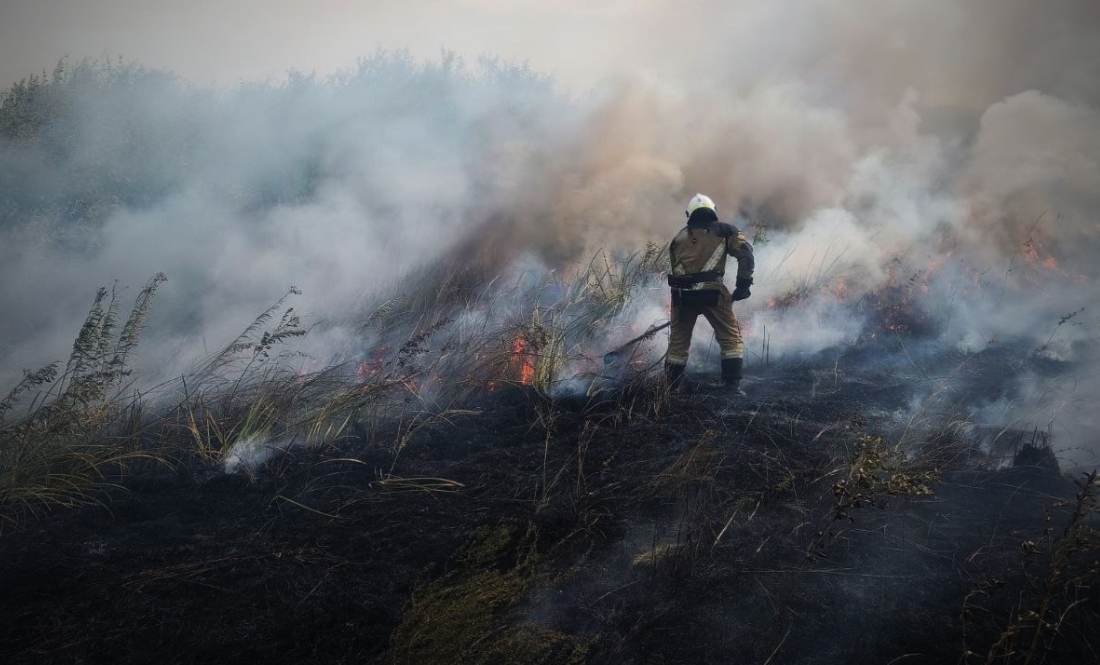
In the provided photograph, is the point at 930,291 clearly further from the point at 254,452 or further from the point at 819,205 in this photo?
the point at 254,452

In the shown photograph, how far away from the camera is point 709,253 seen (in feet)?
20.9

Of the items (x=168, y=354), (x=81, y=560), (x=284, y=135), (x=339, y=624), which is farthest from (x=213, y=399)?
(x=284, y=135)

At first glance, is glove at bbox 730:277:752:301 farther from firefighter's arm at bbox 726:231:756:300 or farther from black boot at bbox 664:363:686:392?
black boot at bbox 664:363:686:392

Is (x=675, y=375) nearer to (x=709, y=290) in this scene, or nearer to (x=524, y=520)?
(x=709, y=290)

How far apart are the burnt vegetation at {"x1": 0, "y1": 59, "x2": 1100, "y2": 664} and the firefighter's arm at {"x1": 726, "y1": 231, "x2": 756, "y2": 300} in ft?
3.38

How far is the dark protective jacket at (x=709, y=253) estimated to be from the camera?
634cm

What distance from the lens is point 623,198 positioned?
9.08 m

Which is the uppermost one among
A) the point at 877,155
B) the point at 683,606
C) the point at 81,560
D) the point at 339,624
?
the point at 877,155

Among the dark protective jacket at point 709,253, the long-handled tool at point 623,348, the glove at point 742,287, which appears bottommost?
the long-handled tool at point 623,348

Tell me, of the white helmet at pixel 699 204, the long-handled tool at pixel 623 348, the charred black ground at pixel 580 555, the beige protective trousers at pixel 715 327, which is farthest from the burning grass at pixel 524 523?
the white helmet at pixel 699 204

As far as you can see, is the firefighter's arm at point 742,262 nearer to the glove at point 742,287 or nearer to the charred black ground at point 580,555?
the glove at point 742,287

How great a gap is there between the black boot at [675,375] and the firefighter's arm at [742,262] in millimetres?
937

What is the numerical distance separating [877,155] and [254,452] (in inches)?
432

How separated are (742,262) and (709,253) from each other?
14.0 inches
